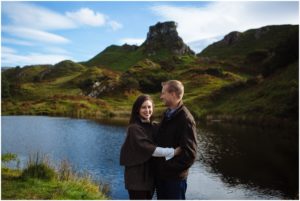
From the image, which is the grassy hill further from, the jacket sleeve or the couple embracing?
Answer: the jacket sleeve

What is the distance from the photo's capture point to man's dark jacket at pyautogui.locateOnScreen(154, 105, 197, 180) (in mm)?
7133

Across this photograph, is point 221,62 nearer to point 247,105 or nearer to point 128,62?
point 128,62

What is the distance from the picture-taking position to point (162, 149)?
23.6 ft

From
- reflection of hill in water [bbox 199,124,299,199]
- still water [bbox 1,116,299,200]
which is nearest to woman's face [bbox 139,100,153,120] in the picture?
still water [bbox 1,116,299,200]

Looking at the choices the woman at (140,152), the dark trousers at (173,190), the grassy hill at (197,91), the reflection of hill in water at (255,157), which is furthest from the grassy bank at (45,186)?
the grassy hill at (197,91)

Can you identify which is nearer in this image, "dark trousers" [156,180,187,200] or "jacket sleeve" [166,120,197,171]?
"jacket sleeve" [166,120,197,171]

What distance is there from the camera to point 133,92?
336 ft

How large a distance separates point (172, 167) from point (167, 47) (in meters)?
179

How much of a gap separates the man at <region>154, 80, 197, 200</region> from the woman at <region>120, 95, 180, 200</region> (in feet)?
0.54

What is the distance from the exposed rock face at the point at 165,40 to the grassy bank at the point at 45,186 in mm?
163031

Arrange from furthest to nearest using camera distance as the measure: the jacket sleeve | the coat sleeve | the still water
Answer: the still water → the coat sleeve → the jacket sleeve

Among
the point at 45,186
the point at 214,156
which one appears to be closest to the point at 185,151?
the point at 45,186

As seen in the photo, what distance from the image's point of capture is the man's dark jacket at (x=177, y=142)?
7.13 metres

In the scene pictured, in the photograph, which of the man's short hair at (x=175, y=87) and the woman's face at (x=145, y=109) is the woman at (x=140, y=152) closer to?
the woman's face at (x=145, y=109)
